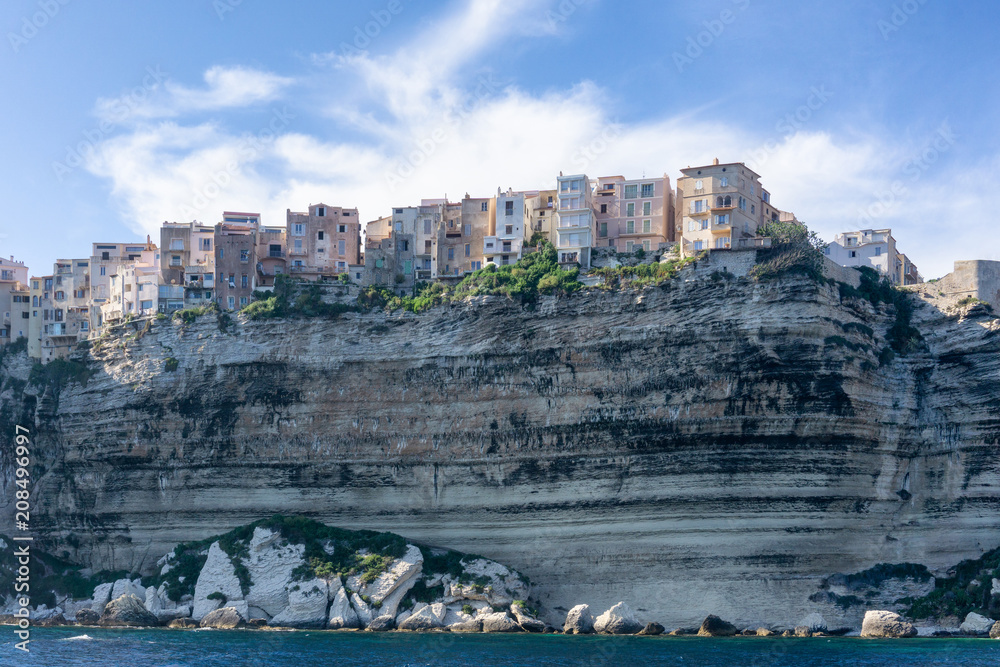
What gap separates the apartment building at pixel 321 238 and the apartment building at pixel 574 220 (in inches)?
400

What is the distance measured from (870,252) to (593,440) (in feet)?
53.6

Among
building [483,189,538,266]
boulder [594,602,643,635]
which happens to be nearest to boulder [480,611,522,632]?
boulder [594,602,643,635]

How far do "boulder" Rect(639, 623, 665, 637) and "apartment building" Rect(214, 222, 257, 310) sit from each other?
22.7 meters

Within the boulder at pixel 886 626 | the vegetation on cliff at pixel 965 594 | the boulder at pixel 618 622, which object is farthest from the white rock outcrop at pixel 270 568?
the vegetation on cliff at pixel 965 594

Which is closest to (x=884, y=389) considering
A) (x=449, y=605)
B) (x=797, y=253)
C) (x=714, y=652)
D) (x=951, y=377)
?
(x=951, y=377)

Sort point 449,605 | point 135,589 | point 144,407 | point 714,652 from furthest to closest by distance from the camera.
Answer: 1. point 144,407
2. point 135,589
3. point 449,605
4. point 714,652

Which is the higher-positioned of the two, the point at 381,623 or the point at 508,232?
the point at 508,232

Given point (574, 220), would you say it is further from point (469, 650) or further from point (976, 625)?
point (976, 625)

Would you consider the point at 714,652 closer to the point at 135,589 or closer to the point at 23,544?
the point at 135,589

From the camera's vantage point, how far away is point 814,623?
42.8 metres

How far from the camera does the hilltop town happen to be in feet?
169

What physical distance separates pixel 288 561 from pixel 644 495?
13536 millimetres

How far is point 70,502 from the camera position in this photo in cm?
5391

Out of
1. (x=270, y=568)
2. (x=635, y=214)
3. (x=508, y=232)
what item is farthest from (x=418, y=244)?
(x=270, y=568)
